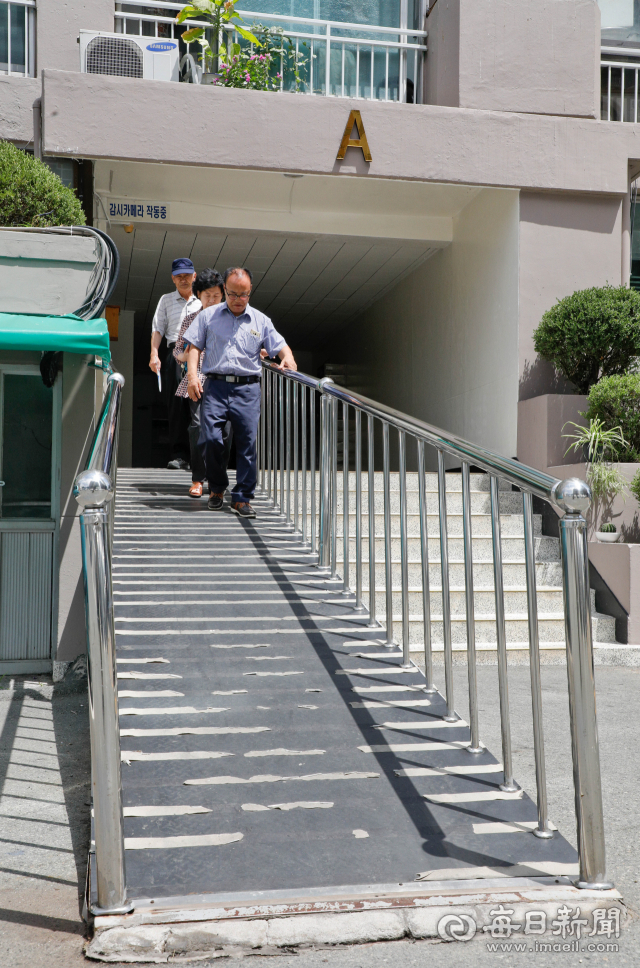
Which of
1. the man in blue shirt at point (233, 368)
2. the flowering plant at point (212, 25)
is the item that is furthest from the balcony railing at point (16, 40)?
the man in blue shirt at point (233, 368)

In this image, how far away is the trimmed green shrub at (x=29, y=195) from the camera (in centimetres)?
599

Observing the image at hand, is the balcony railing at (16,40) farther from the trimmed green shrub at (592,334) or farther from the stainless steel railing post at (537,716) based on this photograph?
the stainless steel railing post at (537,716)

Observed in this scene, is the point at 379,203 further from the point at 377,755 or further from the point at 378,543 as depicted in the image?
the point at 377,755

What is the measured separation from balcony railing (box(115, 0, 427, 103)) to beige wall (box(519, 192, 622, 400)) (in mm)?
2042

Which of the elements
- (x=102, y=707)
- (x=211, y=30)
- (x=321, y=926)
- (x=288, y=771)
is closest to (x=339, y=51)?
(x=211, y=30)

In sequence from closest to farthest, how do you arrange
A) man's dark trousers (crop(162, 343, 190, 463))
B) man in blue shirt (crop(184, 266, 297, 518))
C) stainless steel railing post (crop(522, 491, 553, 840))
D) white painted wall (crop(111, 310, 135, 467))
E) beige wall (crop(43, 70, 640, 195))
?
stainless steel railing post (crop(522, 491, 553, 840))
man in blue shirt (crop(184, 266, 297, 518))
man's dark trousers (crop(162, 343, 190, 463))
beige wall (crop(43, 70, 640, 195))
white painted wall (crop(111, 310, 135, 467))

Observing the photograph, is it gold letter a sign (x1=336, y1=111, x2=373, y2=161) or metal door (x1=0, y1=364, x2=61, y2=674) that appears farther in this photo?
gold letter a sign (x1=336, y1=111, x2=373, y2=161)

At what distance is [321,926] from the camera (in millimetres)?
2053

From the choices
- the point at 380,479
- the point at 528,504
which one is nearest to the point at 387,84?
the point at 380,479

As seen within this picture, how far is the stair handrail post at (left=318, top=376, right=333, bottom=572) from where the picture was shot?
4.61m

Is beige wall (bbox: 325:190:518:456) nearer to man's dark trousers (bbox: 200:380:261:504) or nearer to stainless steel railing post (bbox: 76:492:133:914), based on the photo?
man's dark trousers (bbox: 200:380:261:504)

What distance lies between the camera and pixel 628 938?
2.08 metres

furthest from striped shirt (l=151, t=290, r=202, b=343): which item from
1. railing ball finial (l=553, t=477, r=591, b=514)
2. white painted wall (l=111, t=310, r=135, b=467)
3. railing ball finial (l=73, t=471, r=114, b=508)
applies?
white painted wall (l=111, t=310, r=135, b=467)

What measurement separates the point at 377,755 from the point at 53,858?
41.9 inches
